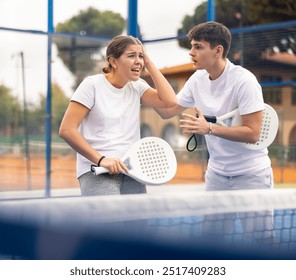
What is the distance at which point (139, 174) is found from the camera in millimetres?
2564

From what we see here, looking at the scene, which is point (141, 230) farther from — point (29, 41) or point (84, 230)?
point (29, 41)

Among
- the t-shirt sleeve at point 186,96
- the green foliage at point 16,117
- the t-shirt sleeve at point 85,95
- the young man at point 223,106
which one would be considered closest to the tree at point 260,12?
the green foliage at point 16,117

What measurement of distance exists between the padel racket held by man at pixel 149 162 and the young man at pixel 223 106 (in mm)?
151

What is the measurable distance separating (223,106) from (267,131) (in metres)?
0.24

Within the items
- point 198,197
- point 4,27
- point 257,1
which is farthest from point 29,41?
point 257,1

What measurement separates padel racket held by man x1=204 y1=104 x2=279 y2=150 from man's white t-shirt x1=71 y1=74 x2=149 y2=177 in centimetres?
30

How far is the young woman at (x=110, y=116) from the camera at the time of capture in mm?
2504

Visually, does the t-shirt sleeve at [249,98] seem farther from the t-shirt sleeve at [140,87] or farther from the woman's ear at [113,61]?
the woman's ear at [113,61]

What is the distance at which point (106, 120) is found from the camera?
2568 millimetres

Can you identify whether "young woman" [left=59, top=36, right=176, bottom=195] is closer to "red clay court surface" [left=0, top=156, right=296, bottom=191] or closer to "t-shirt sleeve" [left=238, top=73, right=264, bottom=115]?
"t-shirt sleeve" [left=238, top=73, right=264, bottom=115]

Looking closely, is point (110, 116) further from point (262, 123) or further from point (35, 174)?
point (35, 174)

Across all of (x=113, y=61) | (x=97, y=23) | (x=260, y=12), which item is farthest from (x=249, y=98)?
(x=260, y=12)

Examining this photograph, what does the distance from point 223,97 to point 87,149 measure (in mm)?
609

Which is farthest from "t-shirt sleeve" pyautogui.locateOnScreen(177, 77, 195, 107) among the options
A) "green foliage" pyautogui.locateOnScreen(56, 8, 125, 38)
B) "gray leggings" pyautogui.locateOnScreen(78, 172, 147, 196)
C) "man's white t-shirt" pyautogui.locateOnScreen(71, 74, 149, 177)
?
"green foliage" pyautogui.locateOnScreen(56, 8, 125, 38)
